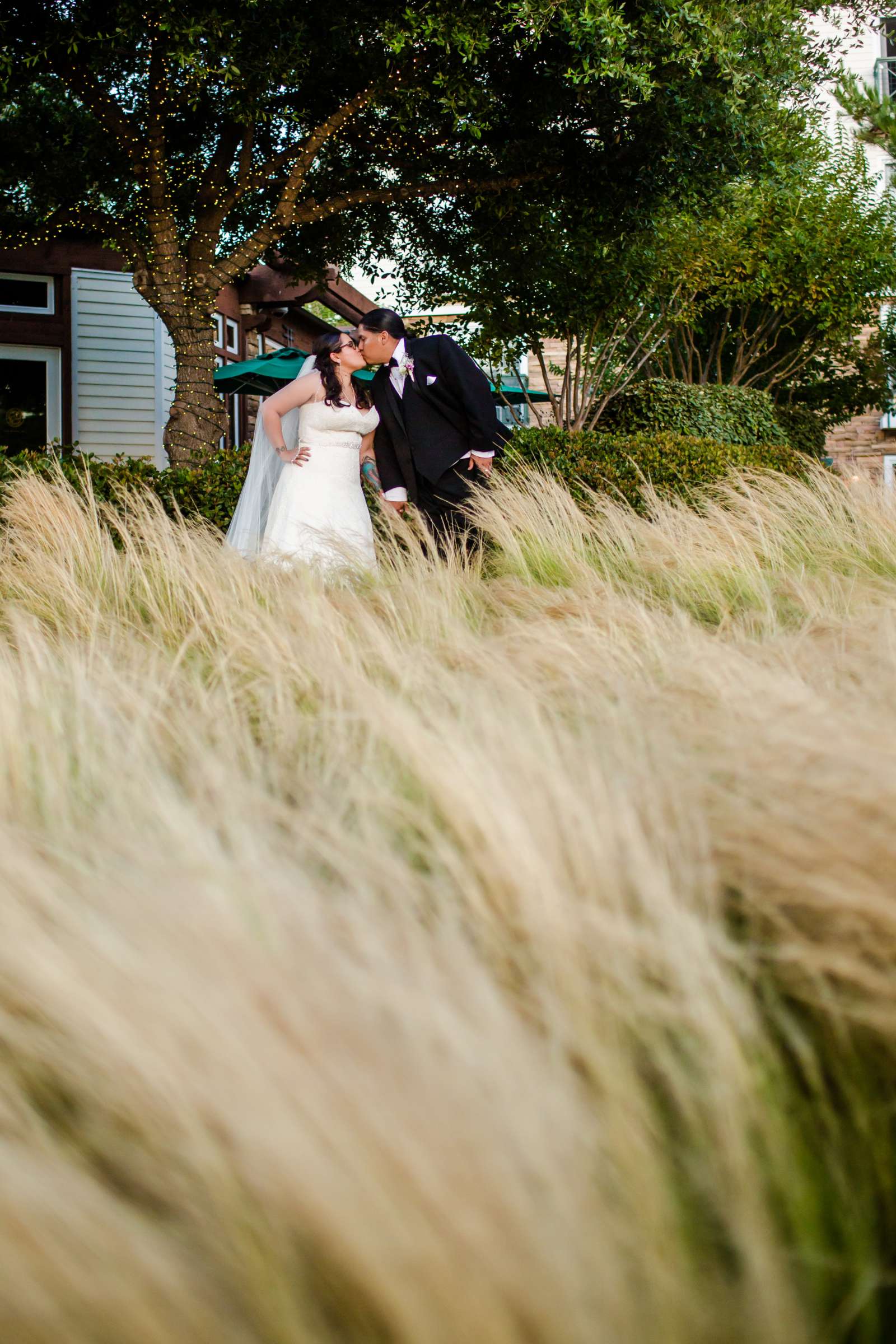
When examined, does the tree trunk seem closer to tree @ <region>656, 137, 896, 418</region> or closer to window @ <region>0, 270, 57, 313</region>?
window @ <region>0, 270, 57, 313</region>

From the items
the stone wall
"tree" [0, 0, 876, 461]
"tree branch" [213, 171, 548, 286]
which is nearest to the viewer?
"tree" [0, 0, 876, 461]

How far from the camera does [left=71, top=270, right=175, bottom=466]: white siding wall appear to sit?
14766 mm

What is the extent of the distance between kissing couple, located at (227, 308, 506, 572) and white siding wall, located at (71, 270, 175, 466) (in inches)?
363

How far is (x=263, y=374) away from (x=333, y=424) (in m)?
8.58

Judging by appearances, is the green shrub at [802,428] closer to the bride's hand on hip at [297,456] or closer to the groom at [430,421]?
the groom at [430,421]

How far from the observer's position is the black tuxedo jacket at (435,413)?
18.9 ft

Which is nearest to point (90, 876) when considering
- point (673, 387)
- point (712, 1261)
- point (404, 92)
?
point (712, 1261)

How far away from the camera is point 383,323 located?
573 cm

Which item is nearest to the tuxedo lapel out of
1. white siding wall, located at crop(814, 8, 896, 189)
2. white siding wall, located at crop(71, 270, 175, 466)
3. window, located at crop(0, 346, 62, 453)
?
white siding wall, located at crop(71, 270, 175, 466)

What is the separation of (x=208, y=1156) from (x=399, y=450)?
5.31 meters

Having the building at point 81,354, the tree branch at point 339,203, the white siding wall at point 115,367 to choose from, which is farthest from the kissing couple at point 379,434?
the white siding wall at point 115,367

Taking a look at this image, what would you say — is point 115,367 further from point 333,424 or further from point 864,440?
point 864,440

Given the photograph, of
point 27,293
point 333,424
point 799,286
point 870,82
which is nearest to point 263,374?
point 27,293

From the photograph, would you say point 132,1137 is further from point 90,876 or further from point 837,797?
point 837,797
